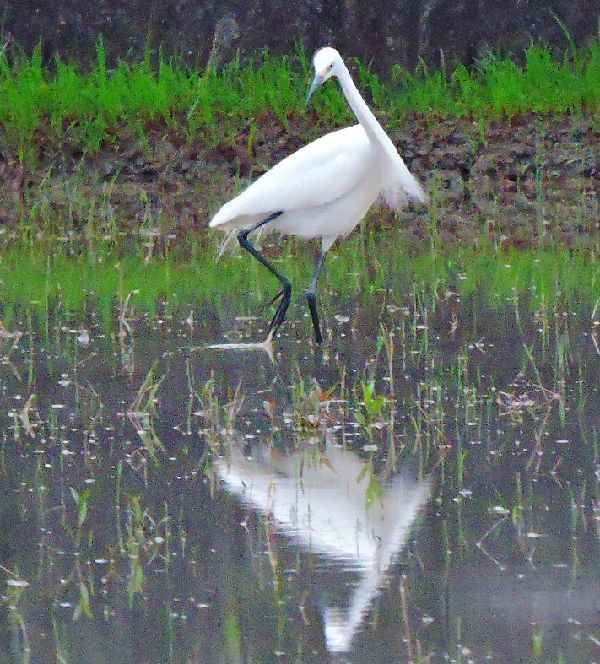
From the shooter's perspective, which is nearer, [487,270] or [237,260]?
[487,270]

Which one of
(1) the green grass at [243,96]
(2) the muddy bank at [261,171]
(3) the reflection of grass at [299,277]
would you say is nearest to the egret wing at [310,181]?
(3) the reflection of grass at [299,277]

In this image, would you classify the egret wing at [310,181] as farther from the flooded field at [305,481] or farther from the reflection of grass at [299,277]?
the reflection of grass at [299,277]

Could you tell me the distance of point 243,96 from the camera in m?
12.8

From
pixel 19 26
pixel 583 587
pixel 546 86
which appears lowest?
pixel 583 587

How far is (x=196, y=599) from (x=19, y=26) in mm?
10234

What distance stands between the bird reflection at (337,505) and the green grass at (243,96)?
7.52 metres

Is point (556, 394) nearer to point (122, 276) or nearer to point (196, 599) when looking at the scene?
point (196, 599)

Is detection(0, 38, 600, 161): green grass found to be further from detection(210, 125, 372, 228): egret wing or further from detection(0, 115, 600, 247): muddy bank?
detection(210, 125, 372, 228): egret wing

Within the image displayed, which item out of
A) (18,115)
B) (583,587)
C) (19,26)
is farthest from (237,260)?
(583,587)

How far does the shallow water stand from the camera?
359cm

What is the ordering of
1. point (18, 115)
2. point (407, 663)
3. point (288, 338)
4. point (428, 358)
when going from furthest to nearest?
point (18, 115) → point (288, 338) → point (428, 358) → point (407, 663)

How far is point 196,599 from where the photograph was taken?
3.79m

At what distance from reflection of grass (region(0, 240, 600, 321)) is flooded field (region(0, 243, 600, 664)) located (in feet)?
0.22

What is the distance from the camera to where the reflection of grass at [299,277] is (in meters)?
7.95
